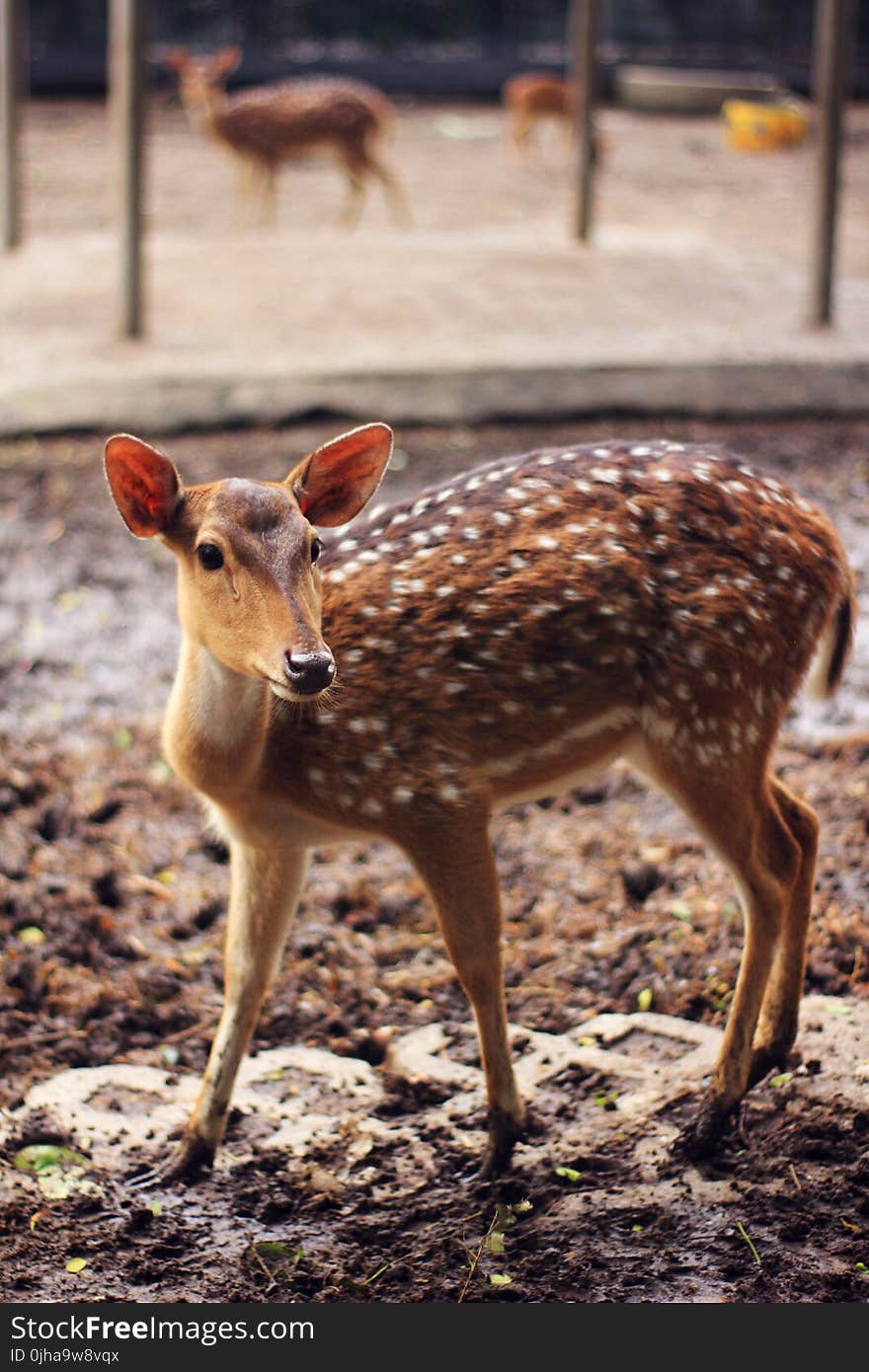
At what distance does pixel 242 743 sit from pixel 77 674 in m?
2.59

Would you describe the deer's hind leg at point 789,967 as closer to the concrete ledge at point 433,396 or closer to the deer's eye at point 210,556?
the deer's eye at point 210,556

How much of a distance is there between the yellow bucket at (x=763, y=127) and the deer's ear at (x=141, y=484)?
15291 mm

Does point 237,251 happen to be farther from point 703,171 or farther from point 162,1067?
point 162,1067

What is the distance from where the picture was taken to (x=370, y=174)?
14070mm

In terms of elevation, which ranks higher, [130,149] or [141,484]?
[141,484]

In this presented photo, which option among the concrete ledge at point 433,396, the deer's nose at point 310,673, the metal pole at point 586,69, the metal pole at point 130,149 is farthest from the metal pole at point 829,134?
the deer's nose at point 310,673

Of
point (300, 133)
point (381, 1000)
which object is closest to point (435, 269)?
point (300, 133)

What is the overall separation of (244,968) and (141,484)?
3.38 ft

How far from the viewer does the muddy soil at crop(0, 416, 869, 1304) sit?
9.70ft

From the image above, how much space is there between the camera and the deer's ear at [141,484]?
2.69 meters

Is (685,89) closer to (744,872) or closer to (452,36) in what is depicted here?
(452,36)

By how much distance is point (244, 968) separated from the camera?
331 cm

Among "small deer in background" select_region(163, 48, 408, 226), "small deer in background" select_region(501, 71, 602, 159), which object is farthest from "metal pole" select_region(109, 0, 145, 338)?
"small deer in background" select_region(501, 71, 602, 159)

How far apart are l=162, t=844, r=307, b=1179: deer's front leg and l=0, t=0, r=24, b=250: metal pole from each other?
7.55 meters
